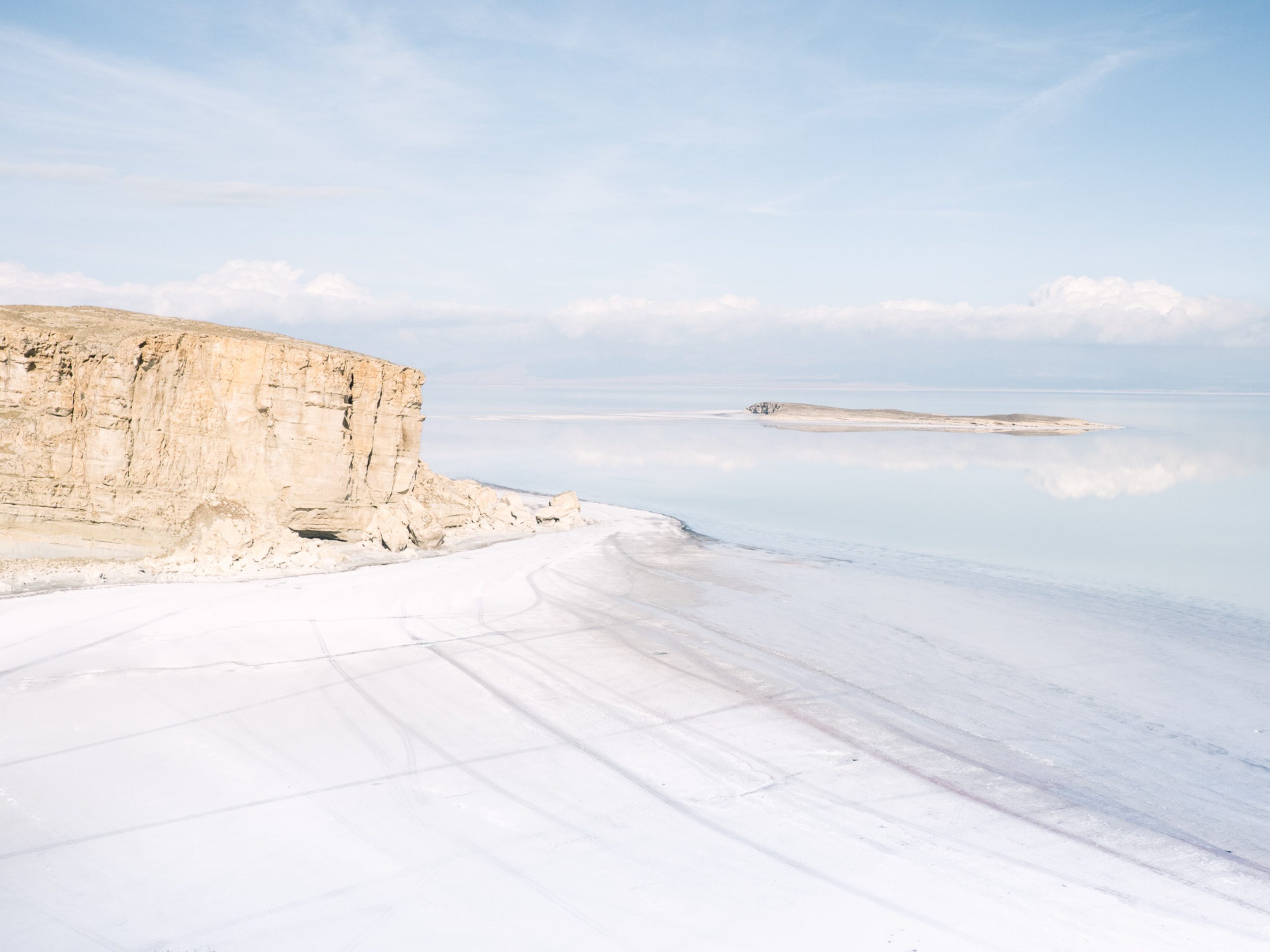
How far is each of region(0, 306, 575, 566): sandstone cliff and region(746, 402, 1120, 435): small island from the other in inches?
1592

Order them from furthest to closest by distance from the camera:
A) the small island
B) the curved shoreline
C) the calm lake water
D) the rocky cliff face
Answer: the small island
the calm lake water
the rocky cliff face
the curved shoreline

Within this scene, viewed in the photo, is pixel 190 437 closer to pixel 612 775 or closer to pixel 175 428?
pixel 175 428

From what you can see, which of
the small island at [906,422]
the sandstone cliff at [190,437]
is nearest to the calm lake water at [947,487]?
the small island at [906,422]

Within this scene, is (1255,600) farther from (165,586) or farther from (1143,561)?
(165,586)

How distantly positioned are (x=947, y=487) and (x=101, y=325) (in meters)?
22.0

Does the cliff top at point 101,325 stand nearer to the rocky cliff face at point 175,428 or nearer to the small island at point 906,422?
the rocky cliff face at point 175,428

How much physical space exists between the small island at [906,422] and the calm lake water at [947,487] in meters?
3.46

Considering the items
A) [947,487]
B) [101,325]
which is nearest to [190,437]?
[101,325]

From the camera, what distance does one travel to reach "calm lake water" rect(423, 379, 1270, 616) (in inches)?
677

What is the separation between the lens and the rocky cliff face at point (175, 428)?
13.3 metres

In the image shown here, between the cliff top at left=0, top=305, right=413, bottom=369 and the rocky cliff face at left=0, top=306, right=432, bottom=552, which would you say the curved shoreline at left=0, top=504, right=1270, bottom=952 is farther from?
the cliff top at left=0, top=305, right=413, bottom=369

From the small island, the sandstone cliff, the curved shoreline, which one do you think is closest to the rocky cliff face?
the sandstone cliff

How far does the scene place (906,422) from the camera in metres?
62.2

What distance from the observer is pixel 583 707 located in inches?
346
